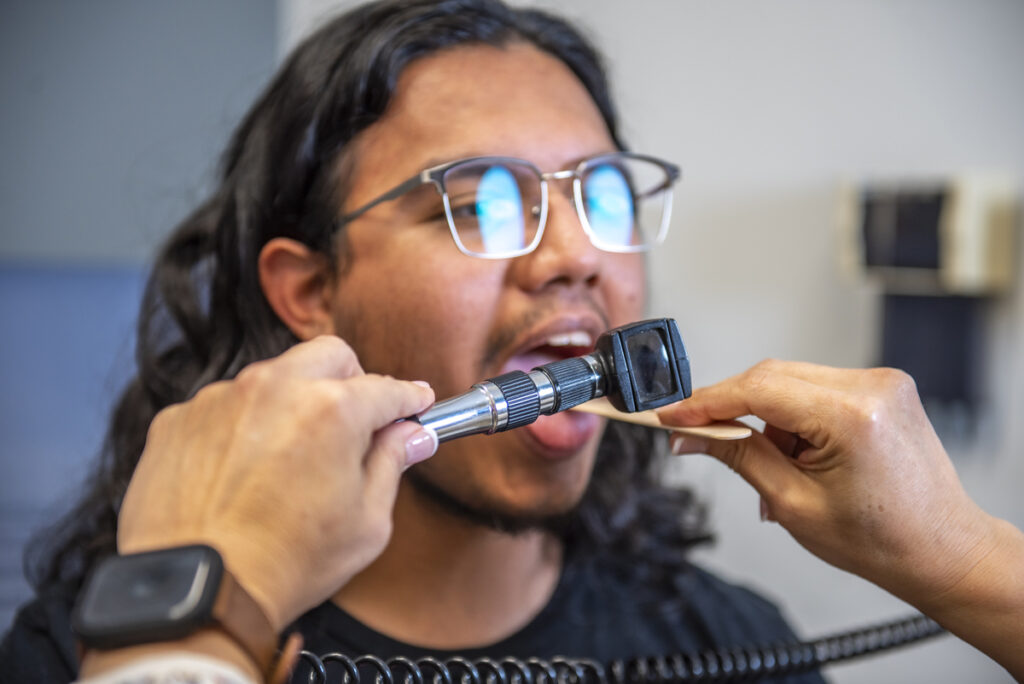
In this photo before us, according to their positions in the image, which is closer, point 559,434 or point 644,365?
point 644,365

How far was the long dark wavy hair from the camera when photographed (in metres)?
1.15

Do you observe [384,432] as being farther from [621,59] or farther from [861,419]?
[621,59]

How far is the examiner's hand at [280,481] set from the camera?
1.72ft

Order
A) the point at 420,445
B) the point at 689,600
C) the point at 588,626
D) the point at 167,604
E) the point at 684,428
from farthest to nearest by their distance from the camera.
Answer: the point at 689,600, the point at 588,626, the point at 684,428, the point at 420,445, the point at 167,604

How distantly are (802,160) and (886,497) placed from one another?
64.7 inches

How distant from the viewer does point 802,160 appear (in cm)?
223

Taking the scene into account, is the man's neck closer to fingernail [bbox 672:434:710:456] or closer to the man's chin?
the man's chin

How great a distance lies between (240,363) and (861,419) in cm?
86

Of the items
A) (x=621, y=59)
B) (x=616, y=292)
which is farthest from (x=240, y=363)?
(x=621, y=59)

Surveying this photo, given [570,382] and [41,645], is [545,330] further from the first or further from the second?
[41,645]

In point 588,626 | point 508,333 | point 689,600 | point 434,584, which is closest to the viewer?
point 508,333

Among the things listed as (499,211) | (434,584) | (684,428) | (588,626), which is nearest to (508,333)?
(499,211)

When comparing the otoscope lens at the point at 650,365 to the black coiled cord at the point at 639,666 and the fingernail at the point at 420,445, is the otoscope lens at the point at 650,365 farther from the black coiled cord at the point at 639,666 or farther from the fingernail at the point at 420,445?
the black coiled cord at the point at 639,666

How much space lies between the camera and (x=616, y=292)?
112cm
